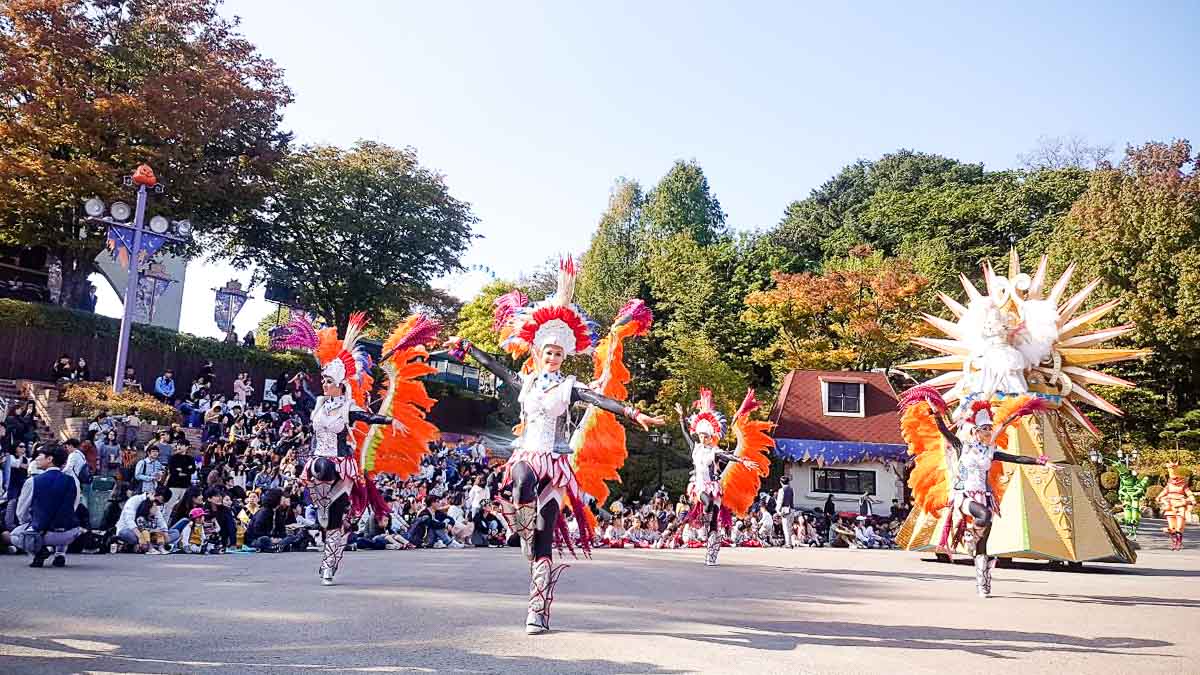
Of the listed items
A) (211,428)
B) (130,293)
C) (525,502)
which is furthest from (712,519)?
(130,293)

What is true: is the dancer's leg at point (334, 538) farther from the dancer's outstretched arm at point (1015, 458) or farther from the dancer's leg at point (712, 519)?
the dancer's outstretched arm at point (1015, 458)

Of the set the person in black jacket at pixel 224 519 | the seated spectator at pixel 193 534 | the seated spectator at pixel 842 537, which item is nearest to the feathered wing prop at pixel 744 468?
the person in black jacket at pixel 224 519

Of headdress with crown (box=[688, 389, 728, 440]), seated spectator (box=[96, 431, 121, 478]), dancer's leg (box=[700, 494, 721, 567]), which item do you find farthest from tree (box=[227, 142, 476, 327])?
dancer's leg (box=[700, 494, 721, 567])

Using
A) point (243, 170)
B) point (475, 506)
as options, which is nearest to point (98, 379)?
point (243, 170)

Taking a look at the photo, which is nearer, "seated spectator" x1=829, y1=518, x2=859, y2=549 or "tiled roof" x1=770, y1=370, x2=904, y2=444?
"seated spectator" x1=829, y1=518, x2=859, y2=549

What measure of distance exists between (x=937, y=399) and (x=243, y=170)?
28503 millimetres

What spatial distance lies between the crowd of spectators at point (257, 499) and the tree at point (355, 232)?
29.9 ft

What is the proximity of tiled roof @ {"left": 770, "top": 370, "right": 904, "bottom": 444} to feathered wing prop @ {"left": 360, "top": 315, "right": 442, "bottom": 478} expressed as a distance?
76.2ft

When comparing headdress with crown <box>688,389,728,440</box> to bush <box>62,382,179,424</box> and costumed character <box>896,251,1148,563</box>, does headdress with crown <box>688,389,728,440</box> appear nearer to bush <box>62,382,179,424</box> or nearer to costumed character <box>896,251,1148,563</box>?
costumed character <box>896,251,1148,563</box>

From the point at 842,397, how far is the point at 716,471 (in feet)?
62.1

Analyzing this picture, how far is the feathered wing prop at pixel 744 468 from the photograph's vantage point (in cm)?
1630

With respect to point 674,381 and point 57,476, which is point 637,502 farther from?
point 57,476

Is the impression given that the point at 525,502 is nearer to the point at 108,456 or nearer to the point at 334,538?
the point at 334,538

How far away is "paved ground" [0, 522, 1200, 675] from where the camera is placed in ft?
18.3
